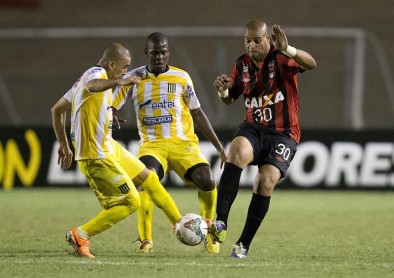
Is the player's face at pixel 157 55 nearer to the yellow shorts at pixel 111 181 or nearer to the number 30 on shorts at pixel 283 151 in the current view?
the yellow shorts at pixel 111 181

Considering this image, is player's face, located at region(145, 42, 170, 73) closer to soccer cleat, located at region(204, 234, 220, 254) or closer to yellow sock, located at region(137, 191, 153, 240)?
yellow sock, located at region(137, 191, 153, 240)

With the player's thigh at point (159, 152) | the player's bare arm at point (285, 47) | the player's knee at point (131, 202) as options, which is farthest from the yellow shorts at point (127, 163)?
the player's bare arm at point (285, 47)

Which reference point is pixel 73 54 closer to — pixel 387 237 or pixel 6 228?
pixel 6 228

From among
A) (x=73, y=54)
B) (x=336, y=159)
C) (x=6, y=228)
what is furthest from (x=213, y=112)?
(x=6, y=228)

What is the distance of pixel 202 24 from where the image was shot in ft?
76.5

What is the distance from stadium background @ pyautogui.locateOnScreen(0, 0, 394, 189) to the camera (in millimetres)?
16016

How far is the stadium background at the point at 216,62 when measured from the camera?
16016 millimetres

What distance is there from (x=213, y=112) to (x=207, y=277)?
11.4 metres

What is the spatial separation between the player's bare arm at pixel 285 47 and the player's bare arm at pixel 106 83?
115 centimetres

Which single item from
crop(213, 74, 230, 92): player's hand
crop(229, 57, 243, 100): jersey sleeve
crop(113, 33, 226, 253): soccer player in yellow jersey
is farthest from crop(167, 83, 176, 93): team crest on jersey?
crop(213, 74, 230, 92): player's hand

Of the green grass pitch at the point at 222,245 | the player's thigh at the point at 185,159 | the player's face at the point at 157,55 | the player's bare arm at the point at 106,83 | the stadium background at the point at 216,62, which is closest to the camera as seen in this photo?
the green grass pitch at the point at 222,245

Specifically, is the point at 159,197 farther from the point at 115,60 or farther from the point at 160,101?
the point at 115,60

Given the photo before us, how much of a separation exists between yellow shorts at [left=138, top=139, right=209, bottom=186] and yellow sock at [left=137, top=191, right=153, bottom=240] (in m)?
0.34

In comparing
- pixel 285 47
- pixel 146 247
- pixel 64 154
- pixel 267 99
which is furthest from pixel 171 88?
pixel 285 47
